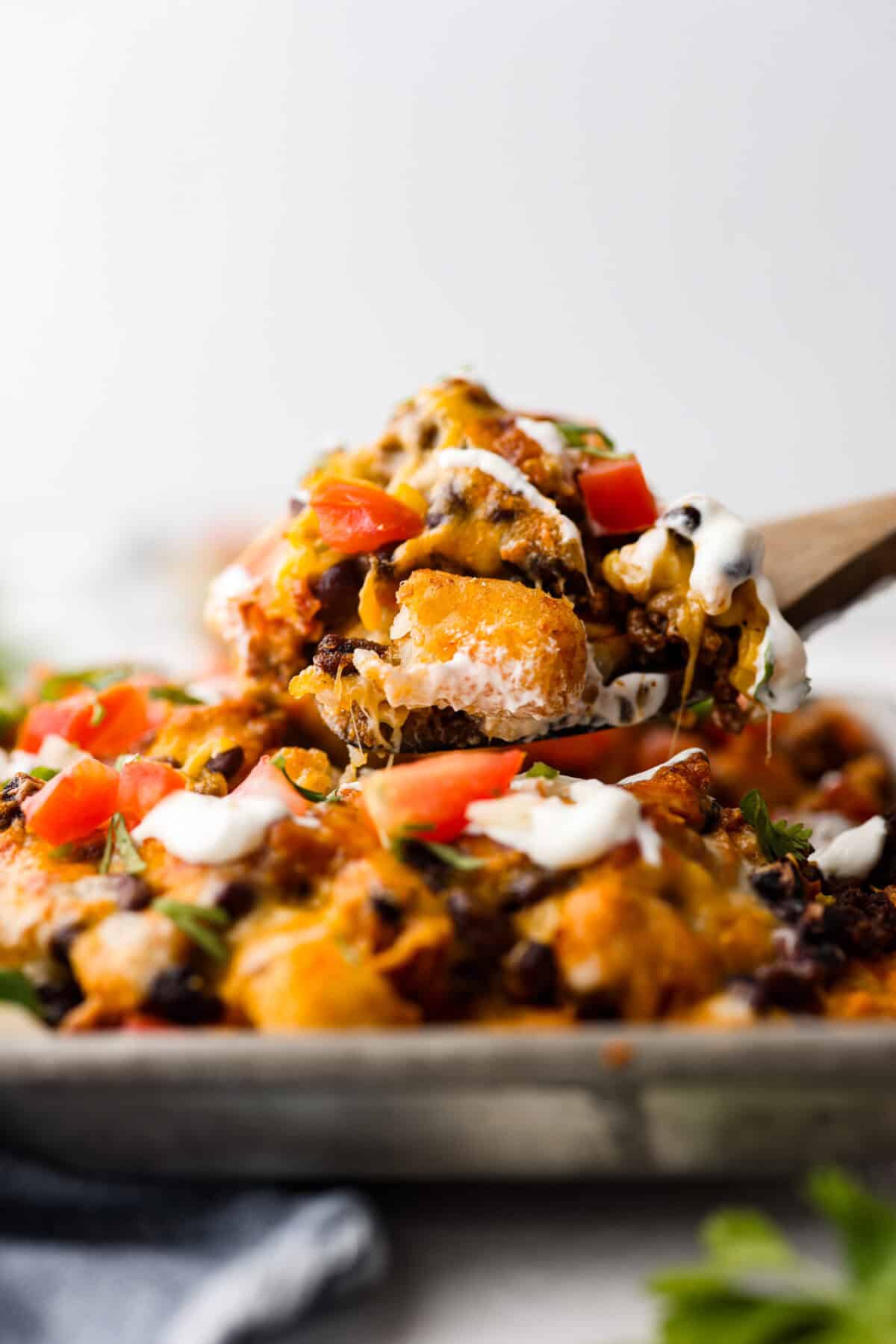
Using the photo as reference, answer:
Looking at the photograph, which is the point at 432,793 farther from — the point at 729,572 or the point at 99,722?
the point at 99,722

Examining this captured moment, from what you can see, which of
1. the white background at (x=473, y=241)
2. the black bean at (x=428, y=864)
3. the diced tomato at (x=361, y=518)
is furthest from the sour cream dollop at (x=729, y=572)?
the white background at (x=473, y=241)

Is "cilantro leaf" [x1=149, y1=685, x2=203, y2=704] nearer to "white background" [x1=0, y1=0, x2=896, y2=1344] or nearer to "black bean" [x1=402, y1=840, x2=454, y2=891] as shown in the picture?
"black bean" [x1=402, y1=840, x2=454, y2=891]

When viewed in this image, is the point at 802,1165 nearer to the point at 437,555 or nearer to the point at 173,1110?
the point at 173,1110

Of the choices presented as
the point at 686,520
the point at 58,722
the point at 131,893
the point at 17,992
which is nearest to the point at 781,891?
the point at 686,520

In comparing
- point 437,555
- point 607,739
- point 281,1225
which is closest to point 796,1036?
point 281,1225

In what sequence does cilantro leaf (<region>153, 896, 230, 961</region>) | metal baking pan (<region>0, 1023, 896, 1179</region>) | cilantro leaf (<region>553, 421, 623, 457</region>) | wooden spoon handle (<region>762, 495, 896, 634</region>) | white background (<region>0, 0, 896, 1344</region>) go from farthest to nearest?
white background (<region>0, 0, 896, 1344</region>)
wooden spoon handle (<region>762, 495, 896, 634</region>)
cilantro leaf (<region>553, 421, 623, 457</region>)
cilantro leaf (<region>153, 896, 230, 961</region>)
metal baking pan (<region>0, 1023, 896, 1179</region>)

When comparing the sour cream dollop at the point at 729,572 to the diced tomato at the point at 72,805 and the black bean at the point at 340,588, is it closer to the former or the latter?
the black bean at the point at 340,588

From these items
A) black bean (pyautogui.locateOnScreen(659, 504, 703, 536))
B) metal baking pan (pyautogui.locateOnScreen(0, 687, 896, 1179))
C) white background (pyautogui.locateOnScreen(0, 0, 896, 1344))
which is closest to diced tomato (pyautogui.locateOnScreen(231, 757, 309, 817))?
metal baking pan (pyautogui.locateOnScreen(0, 687, 896, 1179))
